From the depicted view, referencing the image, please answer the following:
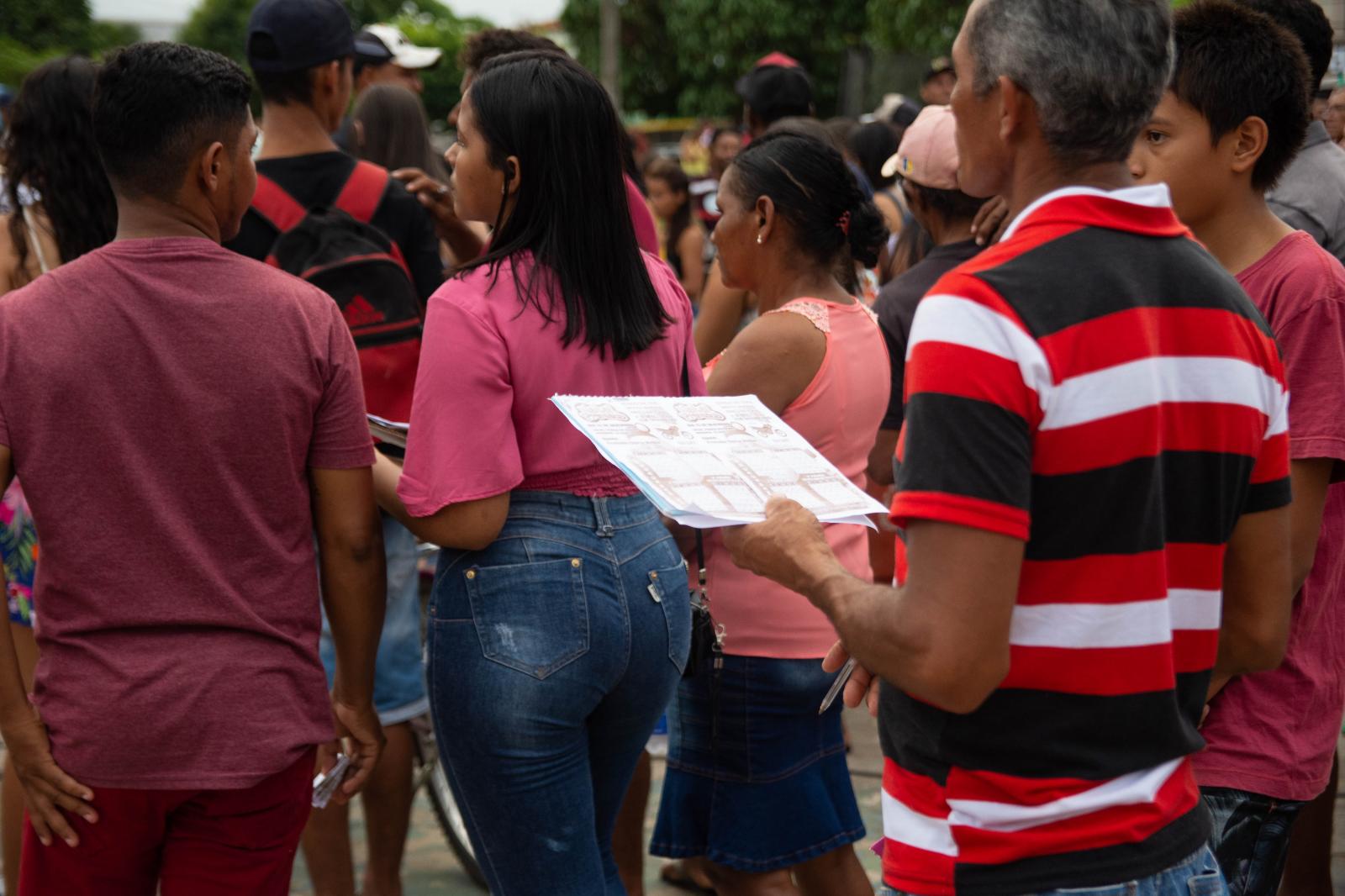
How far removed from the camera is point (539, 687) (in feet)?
8.11

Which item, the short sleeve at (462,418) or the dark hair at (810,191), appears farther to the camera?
the dark hair at (810,191)

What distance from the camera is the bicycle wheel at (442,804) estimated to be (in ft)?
13.8

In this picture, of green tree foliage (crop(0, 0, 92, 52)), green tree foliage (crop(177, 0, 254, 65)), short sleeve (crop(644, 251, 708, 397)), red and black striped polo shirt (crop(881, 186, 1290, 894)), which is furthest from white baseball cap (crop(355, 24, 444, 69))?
green tree foliage (crop(177, 0, 254, 65))

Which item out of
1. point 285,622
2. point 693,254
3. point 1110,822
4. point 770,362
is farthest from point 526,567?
point 693,254

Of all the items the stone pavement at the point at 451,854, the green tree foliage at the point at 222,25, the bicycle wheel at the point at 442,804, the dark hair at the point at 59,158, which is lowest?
the green tree foliage at the point at 222,25

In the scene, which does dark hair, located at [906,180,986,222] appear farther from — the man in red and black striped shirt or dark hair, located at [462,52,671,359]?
the man in red and black striped shirt

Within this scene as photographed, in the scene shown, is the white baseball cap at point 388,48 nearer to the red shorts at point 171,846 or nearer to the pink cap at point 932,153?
the pink cap at point 932,153

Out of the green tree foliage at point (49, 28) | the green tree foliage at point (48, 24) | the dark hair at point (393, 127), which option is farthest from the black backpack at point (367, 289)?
the green tree foliage at point (48, 24)

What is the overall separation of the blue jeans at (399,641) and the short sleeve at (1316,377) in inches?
90.0

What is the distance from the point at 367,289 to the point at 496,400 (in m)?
1.07

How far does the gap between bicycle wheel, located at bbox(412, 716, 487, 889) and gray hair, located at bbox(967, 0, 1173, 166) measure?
3.07 meters

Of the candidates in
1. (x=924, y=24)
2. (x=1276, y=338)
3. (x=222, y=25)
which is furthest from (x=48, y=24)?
(x=1276, y=338)

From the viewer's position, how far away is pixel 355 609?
2680 mm

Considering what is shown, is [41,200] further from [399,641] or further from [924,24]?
[924,24]
